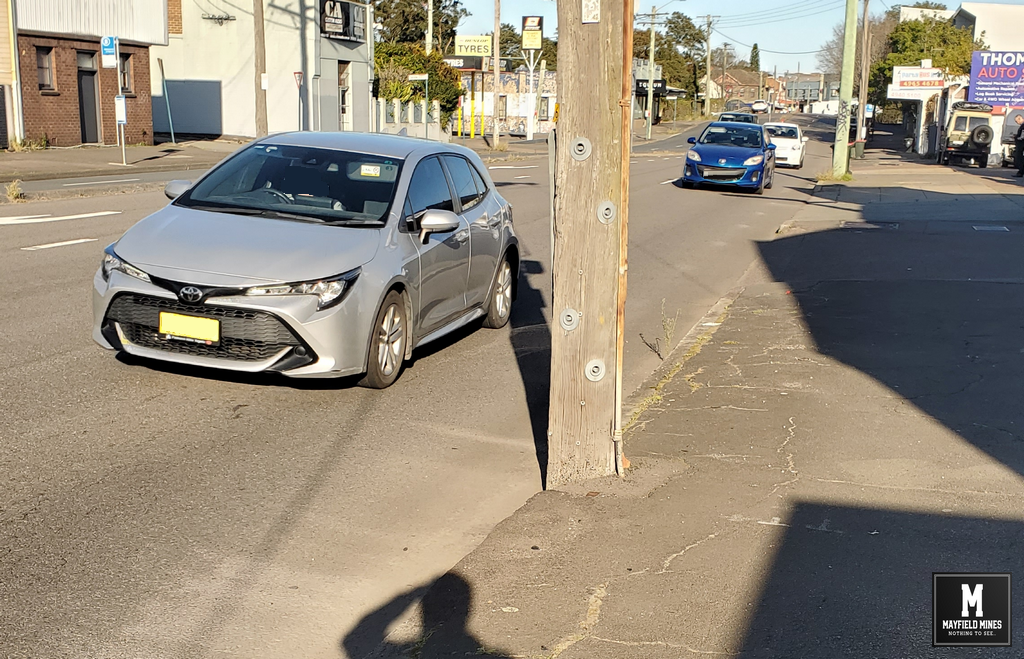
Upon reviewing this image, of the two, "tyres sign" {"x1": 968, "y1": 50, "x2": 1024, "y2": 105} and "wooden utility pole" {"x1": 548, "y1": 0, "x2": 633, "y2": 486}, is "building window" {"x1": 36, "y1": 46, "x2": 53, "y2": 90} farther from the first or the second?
"tyres sign" {"x1": 968, "y1": 50, "x2": 1024, "y2": 105}

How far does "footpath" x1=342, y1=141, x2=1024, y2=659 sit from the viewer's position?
3928 millimetres

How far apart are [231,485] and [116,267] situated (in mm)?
2149

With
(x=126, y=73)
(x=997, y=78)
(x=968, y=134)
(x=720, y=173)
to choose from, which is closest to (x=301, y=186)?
(x=720, y=173)

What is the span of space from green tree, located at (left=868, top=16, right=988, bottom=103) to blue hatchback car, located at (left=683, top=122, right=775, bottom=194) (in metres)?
36.6

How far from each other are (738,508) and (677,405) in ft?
6.40

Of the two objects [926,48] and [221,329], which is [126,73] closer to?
[221,329]

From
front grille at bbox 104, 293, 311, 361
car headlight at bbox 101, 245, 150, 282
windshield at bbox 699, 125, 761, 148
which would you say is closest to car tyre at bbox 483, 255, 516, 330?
front grille at bbox 104, 293, 311, 361

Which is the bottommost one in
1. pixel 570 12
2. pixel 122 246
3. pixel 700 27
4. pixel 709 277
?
pixel 709 277

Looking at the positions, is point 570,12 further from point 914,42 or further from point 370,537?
point 914,42

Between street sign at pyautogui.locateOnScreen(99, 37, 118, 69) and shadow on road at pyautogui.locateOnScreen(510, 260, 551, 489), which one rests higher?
street sign at pyautogui.locateOnScreen(99, 37, 118, 69)

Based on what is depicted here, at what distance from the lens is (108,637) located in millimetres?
3848

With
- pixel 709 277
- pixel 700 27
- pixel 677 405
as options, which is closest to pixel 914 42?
pixel 700 27

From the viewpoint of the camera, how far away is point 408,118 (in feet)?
180

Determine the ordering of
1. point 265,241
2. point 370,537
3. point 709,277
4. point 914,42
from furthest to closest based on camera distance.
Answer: point 914,42 < point 709,277 < point 265,241 < point 370,537
